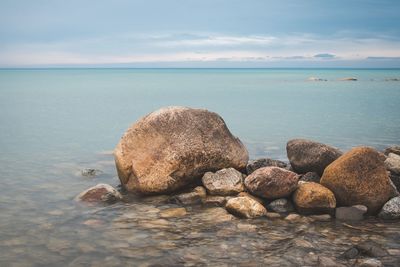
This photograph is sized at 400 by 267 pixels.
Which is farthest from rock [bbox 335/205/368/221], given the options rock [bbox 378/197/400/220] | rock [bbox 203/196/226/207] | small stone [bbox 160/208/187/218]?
small stone [bbox 160/208/187/218]

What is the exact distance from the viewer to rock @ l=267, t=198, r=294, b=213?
9555 millimetres

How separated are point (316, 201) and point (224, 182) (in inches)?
90.0

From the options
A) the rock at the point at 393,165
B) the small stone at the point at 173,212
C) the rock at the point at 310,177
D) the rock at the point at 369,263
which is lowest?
the small stone at the point at 173,212

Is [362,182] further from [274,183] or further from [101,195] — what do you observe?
[101,195]

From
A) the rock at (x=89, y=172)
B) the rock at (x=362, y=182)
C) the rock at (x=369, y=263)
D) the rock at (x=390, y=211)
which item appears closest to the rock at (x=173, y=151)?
the rock at (x=89, y=172)

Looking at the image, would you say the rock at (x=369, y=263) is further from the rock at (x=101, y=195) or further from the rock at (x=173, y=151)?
the rock at (x=101, y=195)

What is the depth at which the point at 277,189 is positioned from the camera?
970 centimetres

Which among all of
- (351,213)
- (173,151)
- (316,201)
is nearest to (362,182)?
(351,213)

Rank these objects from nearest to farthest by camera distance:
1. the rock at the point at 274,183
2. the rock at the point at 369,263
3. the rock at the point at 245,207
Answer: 1. the rock at the point at 369,263
2. the rock at the point at 245,207
3. the rock at the point at 274,183

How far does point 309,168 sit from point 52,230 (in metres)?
6.43

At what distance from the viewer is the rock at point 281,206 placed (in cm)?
955

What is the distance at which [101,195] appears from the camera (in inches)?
404

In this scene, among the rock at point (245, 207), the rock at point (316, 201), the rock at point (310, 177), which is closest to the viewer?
the rock at point (245, 207)

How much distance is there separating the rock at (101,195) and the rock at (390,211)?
6.01 meters
